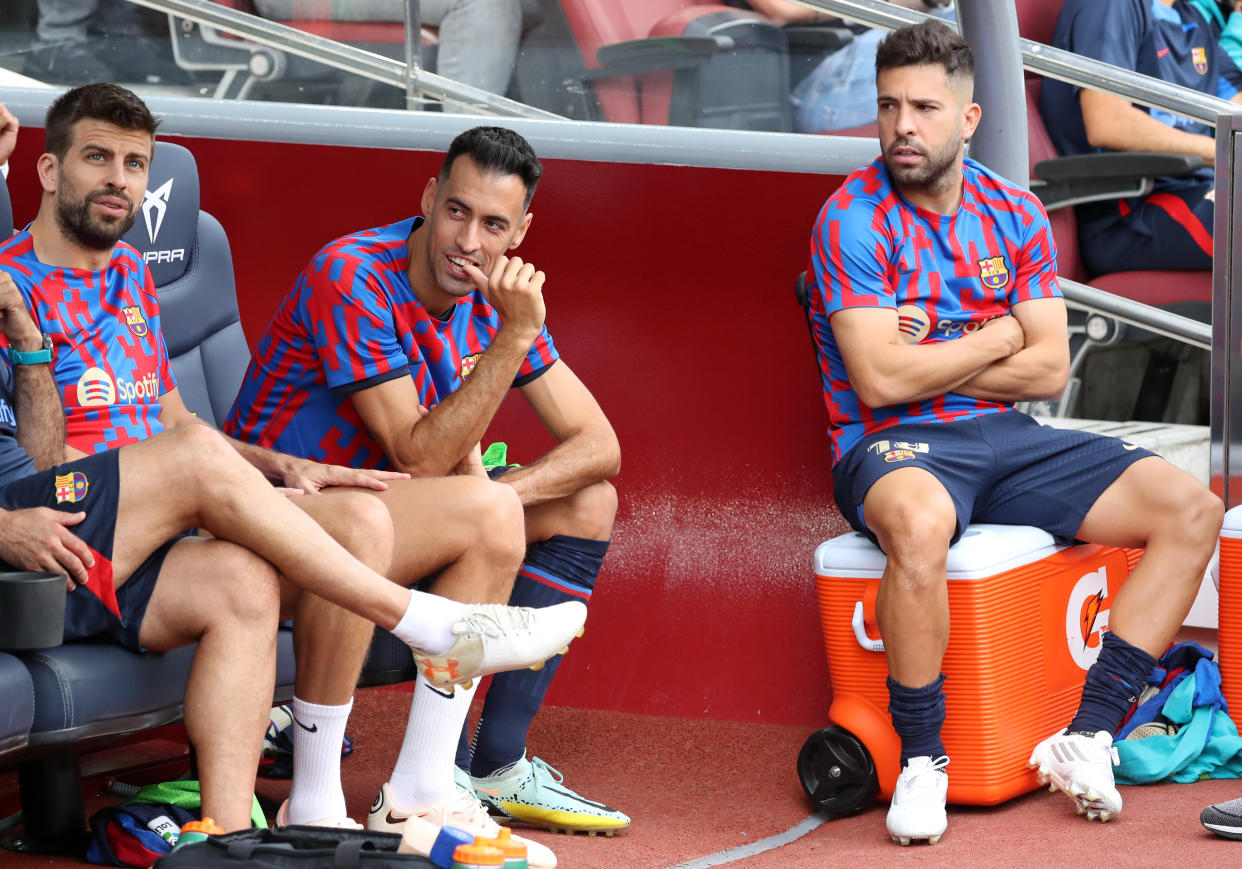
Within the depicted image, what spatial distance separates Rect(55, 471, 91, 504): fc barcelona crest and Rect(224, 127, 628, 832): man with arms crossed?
0.47m

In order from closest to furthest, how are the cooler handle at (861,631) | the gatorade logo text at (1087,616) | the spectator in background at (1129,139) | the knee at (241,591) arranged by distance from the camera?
1. the knee at (241,591)
2. the cooler handle at (861,631)
3. the gatorade logo text at (1087,616)
4. the spectator in background at (1129,139)

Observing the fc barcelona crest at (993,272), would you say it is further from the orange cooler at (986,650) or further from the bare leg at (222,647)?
the bare leg at (222,647)

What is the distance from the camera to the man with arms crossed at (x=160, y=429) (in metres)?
2.13

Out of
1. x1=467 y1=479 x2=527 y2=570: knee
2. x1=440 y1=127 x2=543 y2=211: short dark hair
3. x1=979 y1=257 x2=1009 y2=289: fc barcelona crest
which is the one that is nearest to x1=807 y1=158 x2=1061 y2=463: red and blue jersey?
x1=979 y1=257 x2=1009 y2=289: fc barcelona crest

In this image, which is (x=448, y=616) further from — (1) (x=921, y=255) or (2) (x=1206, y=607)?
(2) (x=1206, y=607)

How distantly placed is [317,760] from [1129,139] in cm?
244

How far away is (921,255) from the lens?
8.91 ft

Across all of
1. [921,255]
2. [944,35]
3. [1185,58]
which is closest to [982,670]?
[921,255]

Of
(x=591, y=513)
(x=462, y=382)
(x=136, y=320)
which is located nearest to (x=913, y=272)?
(x=591, y=513)

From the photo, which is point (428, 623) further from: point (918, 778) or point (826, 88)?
point (826, 88)

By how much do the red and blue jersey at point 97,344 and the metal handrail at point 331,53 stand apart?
0.71 meters

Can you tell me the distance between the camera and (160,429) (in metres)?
2.47

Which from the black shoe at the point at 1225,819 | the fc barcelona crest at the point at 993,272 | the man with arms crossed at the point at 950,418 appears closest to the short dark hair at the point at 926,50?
the man with arms crossed at the point at 950,418

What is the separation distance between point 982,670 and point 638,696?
0.85 m
